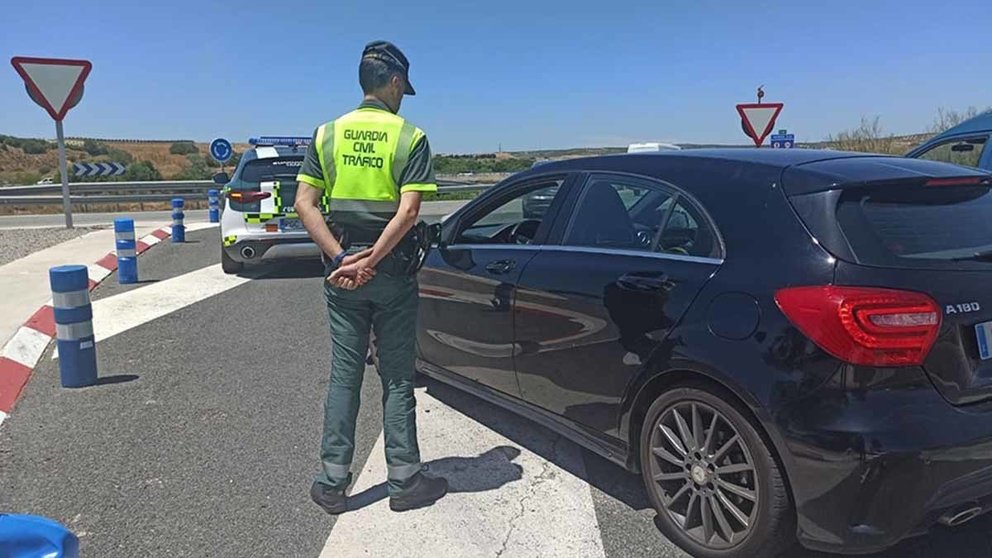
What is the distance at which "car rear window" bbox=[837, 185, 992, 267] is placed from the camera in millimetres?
2570

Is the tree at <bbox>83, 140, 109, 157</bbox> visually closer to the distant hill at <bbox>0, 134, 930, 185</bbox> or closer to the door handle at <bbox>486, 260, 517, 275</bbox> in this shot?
the distant hill at <bbox>0, 134, 930, 185</bbox>

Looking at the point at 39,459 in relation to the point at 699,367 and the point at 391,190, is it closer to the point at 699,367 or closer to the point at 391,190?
the point at 391,190

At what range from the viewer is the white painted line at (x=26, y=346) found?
18.7 ft

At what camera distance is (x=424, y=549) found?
3.02m

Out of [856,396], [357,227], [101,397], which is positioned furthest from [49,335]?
[856,396]

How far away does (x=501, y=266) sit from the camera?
3994 millimetres

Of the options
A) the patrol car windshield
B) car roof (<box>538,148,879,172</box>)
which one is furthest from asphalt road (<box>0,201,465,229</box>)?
car roof (<box>538,148,879,172</box>)

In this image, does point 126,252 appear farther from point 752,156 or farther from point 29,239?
point 752,156

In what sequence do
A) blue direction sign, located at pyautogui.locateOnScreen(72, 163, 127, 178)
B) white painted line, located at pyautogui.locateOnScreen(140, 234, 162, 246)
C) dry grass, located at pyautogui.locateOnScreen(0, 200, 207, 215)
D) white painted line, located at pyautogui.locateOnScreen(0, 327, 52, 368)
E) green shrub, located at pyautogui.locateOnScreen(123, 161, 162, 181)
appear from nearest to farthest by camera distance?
white painted line, located at pyautogui.locateOnScreen(0, 327, 52, 368), white painted line, located at pyautogui.locateOnScreen(140, 234, 162, 246), dry grass, located at pyautogui.locateOnScreen(0, 200, 207, 215), blue direction sign, located at pyautogui.locateOnScreen(72, 163, 127, 178), green shrub, located at pyautogui.locateOnScreen(123, 161, 162, 181)

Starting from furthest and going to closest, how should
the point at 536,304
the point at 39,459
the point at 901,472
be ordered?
1. the point at 39,459
2. the point at 536,304
3. the point at 901,472

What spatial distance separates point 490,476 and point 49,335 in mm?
4854

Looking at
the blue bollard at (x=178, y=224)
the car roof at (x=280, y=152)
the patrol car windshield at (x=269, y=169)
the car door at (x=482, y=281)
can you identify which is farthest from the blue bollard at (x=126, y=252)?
the car door at (x=482, y=281)

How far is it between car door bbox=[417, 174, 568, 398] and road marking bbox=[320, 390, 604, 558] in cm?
39

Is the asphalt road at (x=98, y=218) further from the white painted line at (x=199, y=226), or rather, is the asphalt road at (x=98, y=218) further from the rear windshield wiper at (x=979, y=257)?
the rear windshield wiper at (x=979, y=257)
